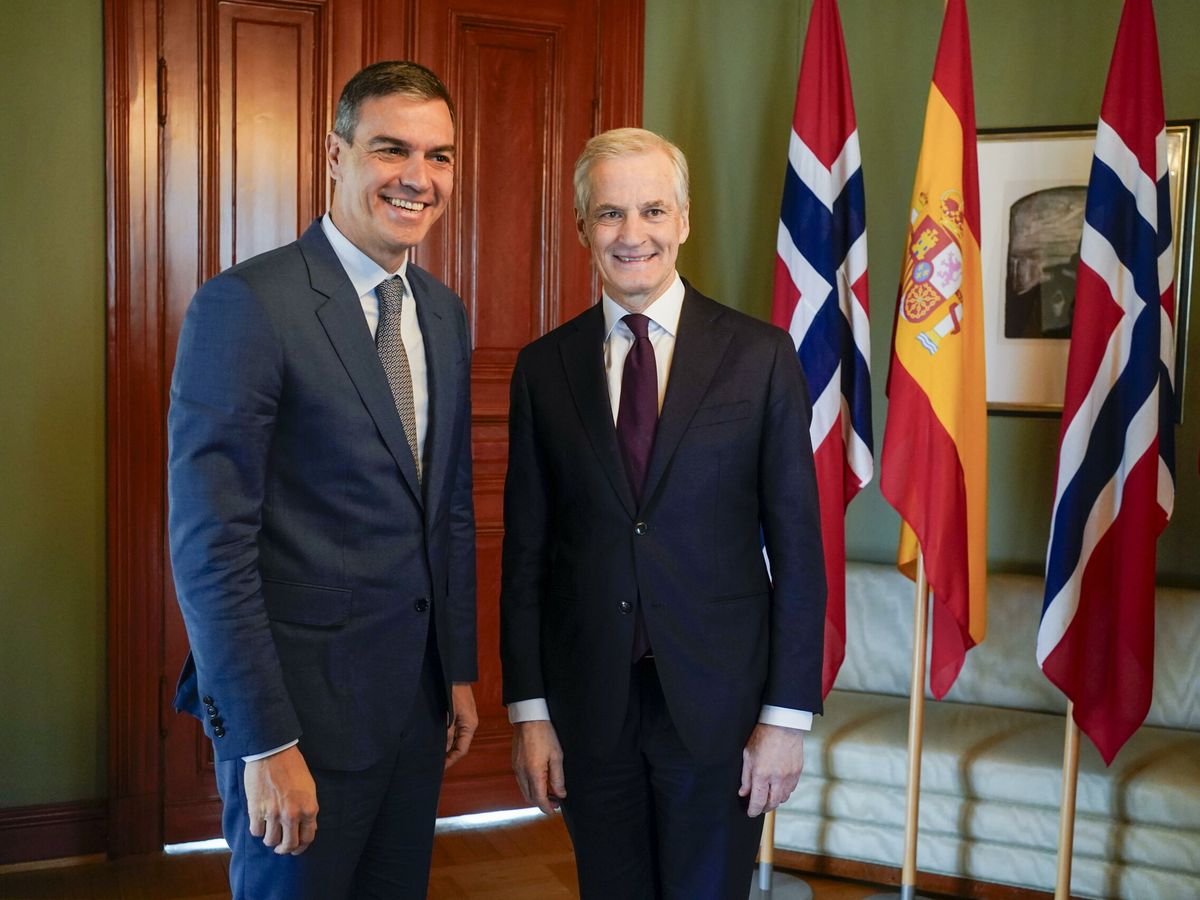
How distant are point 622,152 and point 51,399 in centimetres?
206

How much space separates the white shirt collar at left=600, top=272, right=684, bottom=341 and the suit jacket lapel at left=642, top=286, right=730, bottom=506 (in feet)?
0.04

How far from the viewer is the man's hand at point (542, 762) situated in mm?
1718

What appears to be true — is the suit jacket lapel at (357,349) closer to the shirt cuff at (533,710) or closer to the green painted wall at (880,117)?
the shirt cuff at (533,710)

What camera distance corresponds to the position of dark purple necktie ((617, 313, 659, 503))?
1690mm

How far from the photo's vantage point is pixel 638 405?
5.63ft

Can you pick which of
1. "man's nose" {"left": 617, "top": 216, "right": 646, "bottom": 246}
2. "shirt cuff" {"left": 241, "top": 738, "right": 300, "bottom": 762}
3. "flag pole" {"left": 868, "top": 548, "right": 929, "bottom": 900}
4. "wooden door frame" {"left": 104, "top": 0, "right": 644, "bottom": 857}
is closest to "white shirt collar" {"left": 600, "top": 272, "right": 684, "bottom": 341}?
"man's nose" {"left": 617, "top": 216, "right": 646, "bottom": 246}

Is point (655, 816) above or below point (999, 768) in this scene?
above

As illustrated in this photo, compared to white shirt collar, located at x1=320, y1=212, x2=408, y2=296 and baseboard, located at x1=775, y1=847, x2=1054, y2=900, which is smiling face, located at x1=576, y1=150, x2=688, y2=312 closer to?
white shirt collar, located at x1=320, y1=212, x2=408, y2=296

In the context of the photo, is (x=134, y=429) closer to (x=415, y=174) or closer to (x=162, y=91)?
(x=162, y=91)

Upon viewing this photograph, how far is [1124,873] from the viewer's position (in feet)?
9.29

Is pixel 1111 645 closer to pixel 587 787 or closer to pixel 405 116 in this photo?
pixel 587 787

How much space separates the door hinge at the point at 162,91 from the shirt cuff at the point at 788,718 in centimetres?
237

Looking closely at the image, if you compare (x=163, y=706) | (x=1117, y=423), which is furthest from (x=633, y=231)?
(x=163, y=706)

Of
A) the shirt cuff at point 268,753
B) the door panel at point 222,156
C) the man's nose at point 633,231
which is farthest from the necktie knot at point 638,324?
the door panel at point 222,156
